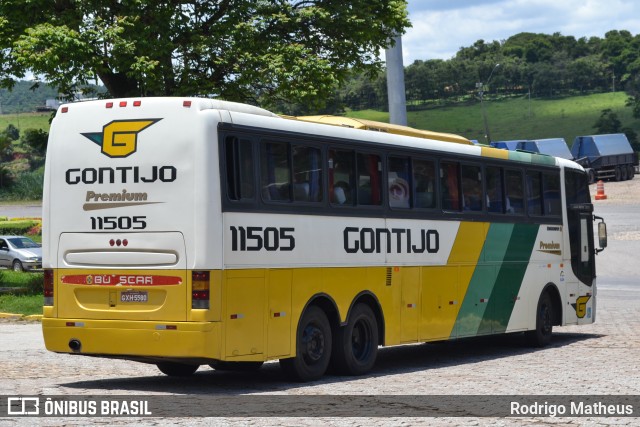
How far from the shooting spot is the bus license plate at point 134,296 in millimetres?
13348

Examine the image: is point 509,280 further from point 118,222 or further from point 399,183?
point 118,222

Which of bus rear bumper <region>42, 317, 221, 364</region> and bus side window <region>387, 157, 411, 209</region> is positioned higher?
bus side window <region>387, 157, 411, 209</region>

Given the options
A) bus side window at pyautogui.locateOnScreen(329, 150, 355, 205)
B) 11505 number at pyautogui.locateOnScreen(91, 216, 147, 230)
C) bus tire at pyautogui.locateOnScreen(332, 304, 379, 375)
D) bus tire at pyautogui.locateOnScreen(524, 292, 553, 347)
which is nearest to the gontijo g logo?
11505 number at pyautogui.locateOnScreen(91, 216, 147, 230)

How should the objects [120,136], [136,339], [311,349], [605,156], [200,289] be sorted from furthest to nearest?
[605,156]
[311,349]
[120,136]
[136,339]
[200,289]

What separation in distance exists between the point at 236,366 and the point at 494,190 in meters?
6.35

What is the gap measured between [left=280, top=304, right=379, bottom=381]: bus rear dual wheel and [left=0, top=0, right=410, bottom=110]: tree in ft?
43.9

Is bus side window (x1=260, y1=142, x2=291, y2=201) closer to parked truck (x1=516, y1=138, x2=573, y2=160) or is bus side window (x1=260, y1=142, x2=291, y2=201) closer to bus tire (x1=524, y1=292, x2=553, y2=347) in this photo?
bus tire (x1=524, y1=292, x2=553, y2=347)

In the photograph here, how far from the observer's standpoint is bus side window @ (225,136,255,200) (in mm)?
13555

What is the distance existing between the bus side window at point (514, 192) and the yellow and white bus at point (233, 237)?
2778mm

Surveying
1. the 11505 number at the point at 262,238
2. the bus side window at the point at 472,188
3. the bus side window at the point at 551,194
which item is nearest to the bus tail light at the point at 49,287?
the 11505 number at the point at 262,238

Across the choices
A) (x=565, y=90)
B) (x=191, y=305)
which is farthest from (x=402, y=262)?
(x=565, y=90)

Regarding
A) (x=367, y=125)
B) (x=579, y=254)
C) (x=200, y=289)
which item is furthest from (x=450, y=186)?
(x=200, y=289)

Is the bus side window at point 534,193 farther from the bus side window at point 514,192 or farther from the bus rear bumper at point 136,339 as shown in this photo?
the bus rear bumper at point 136,339

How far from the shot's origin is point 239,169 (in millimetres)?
13672
